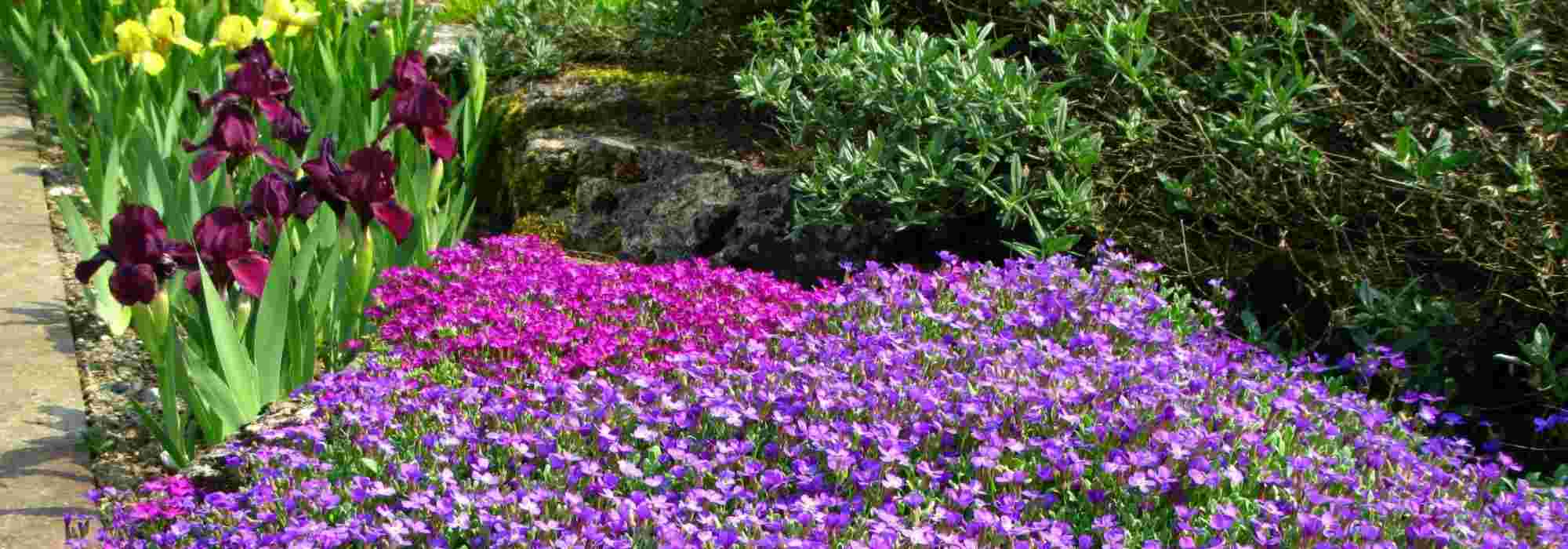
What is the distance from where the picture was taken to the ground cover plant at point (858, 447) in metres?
2.26

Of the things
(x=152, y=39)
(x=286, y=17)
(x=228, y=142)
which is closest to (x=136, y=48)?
(x=152, y=39)

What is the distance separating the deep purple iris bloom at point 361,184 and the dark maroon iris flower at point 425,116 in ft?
1.77

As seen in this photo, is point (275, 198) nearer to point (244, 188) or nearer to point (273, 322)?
point (273, 322)

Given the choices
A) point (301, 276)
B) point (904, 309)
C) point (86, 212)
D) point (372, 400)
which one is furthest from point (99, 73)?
point (904, 309)

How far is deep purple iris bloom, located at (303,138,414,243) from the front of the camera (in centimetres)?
326

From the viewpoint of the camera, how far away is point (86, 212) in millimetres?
4836

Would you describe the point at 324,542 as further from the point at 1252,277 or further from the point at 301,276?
the point at 1252,277

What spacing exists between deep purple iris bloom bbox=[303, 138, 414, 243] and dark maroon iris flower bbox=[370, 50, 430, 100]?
774 millimetres

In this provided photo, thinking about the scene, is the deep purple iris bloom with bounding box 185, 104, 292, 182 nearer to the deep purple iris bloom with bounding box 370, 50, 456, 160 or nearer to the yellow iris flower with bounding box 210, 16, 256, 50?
the deep purple iris bloom with bounding box 370, 50, 456, 160

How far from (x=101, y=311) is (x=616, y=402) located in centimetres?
167

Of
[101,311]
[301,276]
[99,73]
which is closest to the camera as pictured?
[301,276]

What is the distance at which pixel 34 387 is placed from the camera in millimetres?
3527

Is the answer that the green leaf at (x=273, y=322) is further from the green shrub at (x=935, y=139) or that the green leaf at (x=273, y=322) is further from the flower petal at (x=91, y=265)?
the green shrub at (x=935, y=139)

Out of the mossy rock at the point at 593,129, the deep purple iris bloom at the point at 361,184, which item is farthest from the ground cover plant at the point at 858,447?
the mossy rock at the point at 593,129
